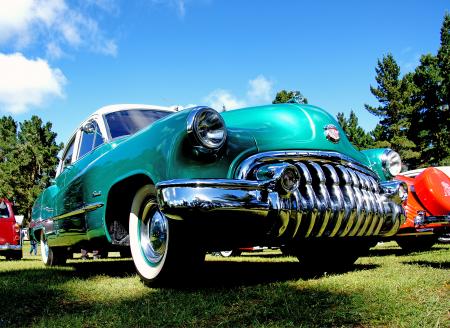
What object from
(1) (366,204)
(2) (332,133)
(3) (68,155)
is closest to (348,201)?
(1) (366,204)

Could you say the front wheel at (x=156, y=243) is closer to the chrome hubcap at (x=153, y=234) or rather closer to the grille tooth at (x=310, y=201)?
the chrome hubcap at (x=153, y=234)

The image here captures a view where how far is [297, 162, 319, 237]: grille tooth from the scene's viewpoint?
9.56ft

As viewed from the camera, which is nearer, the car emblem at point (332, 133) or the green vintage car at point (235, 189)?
the green vintage car at point (235, 189)

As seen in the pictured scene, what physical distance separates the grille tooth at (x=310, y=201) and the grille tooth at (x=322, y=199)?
0.04m

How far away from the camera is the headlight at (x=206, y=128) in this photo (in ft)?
9.44

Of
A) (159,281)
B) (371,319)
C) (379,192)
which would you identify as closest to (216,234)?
(159,281)

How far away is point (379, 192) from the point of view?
3549 millimetres

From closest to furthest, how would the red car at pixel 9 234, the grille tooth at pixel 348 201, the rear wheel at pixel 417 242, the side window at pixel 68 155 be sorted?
the grille tooth at pixel 348 201
the side window at pixel 68 155
the rear wheel at pixel 417 242
the red car at pixel 9 234

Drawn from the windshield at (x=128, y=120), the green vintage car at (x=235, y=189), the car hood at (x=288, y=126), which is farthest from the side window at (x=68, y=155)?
the car hood at (x=288, y=126)

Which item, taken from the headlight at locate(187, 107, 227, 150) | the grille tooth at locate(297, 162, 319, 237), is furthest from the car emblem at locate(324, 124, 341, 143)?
the headlight at locate(187, 107, 227, 150)

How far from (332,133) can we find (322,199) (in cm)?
75

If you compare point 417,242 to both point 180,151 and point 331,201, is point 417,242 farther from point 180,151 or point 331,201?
point 180,151

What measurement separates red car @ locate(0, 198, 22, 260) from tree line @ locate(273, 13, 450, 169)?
27.0 metres

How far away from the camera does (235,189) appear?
271cm
